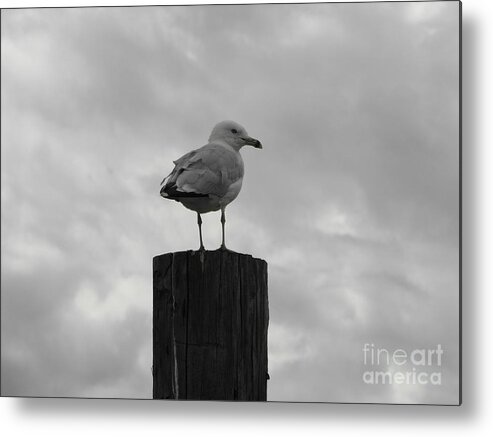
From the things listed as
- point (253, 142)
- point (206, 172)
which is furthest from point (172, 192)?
point (253, 142)

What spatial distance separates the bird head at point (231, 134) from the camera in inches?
175

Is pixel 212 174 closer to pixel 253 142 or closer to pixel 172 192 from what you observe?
pixel 172 192

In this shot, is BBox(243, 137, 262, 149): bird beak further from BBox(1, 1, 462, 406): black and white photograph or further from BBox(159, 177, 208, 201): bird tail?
BBox(159, 177, 208, 201): bird tail

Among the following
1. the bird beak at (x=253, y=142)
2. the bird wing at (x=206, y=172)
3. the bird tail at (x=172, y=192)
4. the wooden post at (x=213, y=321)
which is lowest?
the wooden post at (x=213, y=321)

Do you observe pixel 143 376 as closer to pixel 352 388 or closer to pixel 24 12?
pixel 352 388

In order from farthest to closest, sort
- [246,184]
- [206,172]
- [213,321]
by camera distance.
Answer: [246,184]
[206,172]
[213,321]

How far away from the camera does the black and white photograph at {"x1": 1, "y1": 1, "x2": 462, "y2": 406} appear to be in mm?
4199

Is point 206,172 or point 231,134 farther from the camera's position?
point 231,134

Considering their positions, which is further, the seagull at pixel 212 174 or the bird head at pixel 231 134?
the bird head at pixel 231 134

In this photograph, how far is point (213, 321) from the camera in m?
3.65

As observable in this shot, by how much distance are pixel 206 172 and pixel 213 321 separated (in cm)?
80

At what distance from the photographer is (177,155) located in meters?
4.48

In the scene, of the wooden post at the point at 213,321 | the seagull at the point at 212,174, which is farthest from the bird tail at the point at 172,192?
the wooden post at the point at 213,321

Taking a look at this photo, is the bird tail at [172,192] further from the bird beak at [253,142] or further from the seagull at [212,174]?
the bird beak at [253,142]
